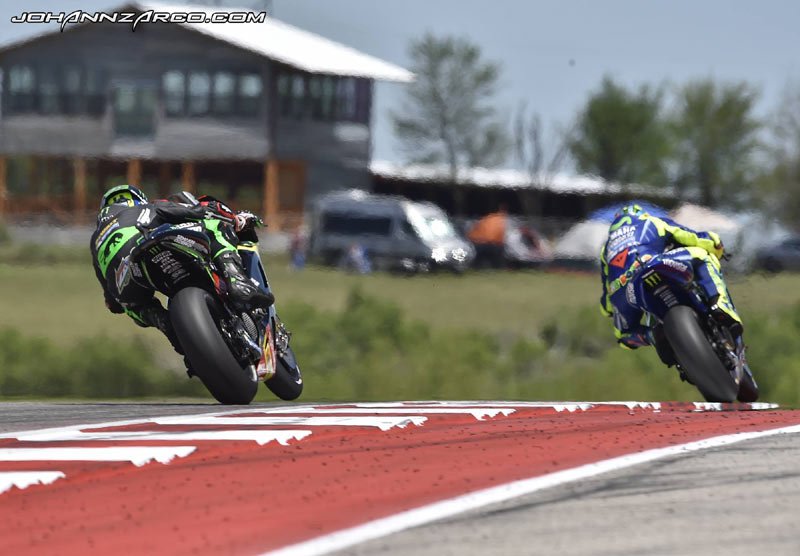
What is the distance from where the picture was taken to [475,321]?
30906 millimetres

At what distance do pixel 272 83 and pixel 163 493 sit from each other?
54769 millimetres

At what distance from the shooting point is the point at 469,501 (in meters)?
6.55

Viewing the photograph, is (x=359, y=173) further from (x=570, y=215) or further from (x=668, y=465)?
(x=668, y=465)

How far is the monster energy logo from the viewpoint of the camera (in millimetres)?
12695

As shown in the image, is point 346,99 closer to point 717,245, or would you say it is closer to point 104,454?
point 717,245

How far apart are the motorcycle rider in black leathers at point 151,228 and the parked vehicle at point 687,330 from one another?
8.90 feet

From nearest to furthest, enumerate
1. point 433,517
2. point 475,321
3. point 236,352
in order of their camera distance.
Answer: point 433,517 → point 236,352 → point 475,321

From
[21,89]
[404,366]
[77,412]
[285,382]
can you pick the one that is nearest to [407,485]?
[77,412]

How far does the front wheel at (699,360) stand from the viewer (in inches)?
475

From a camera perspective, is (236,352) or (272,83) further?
(272,83)

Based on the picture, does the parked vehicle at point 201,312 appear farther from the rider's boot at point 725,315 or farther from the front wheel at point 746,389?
the front wheel at point 746,389

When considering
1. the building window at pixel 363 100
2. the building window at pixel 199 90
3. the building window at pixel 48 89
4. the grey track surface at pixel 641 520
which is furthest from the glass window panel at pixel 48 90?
the grey track surface at pixel 641 520

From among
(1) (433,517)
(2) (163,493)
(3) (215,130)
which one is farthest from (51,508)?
(3) (215,130)

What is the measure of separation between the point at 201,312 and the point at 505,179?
217 feet
